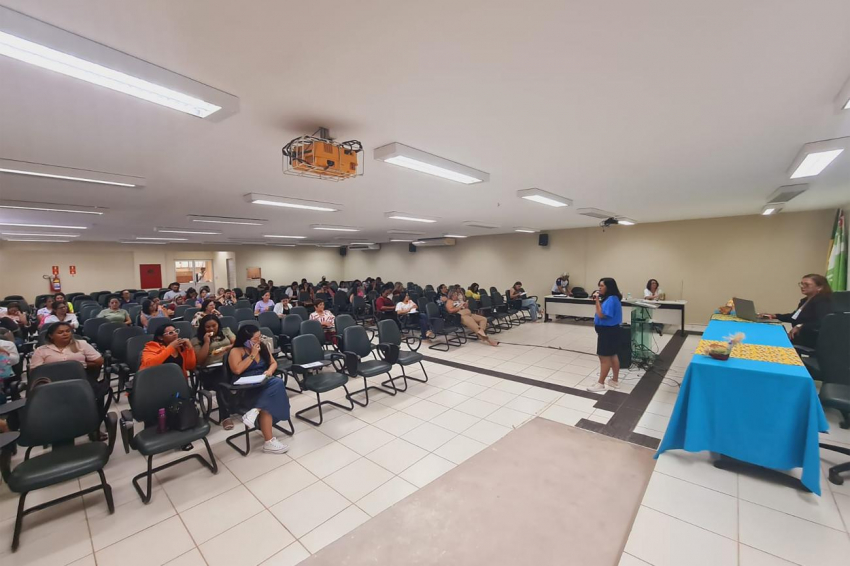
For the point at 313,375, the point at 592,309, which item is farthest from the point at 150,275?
the point at 592,309

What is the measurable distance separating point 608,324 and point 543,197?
210 centimetres

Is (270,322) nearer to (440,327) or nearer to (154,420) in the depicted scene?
(440,327)

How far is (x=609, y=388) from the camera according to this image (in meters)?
4.96

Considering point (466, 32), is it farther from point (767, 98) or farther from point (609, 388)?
point (609, 388)

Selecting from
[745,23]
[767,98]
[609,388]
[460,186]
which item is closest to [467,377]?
[609,388]

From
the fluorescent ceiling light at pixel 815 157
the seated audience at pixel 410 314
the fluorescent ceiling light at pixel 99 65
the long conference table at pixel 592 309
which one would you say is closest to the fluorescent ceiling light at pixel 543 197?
the fluorescent ceiling light at pixel 815 157

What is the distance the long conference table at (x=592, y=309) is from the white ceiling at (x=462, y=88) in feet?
15.1

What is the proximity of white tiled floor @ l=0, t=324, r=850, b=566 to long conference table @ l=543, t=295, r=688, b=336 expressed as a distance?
4795 mm

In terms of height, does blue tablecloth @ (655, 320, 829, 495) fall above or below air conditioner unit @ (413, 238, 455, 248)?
below

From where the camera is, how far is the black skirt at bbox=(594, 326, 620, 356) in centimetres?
470

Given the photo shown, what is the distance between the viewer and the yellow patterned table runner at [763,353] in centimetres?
308

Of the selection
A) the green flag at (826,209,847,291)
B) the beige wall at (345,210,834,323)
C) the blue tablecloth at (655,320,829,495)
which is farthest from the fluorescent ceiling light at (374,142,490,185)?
the beige wall at (345,210,834,323)

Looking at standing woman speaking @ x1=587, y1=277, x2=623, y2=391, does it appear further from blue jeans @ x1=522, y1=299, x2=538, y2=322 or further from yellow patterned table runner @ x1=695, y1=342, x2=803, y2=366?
blue jeans @ x1=522, y1=299, x2=538, y2=322

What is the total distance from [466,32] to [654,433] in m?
4.08
